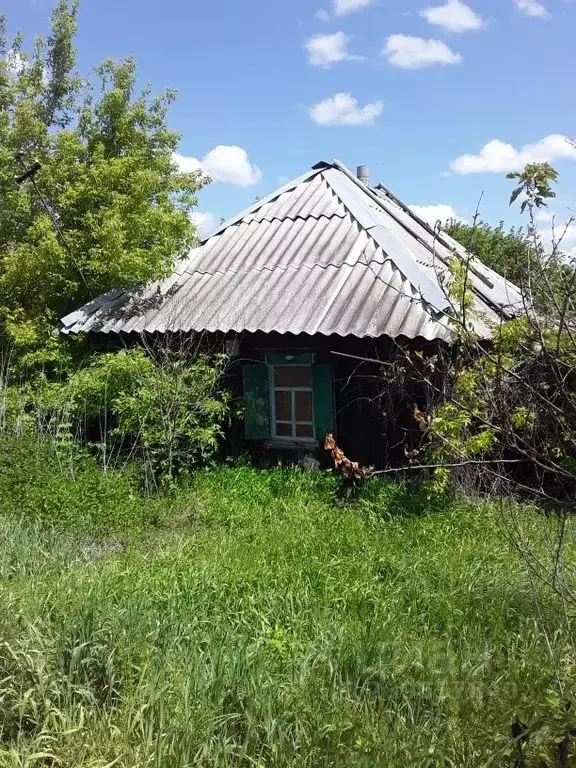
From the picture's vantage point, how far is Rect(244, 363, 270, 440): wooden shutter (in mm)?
9195

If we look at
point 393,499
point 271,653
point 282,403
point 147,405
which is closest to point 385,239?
point 282,403

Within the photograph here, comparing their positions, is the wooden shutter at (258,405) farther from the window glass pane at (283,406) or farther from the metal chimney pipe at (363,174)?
the metal chimney pipe at (363,174)

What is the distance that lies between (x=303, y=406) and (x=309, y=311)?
1446 millimetres

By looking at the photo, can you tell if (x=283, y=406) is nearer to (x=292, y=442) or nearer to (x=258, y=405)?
(x=258, y=405)

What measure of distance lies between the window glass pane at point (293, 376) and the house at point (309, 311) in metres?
0.02

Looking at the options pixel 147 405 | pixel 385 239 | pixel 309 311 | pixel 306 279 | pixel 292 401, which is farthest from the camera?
pixel 292 401

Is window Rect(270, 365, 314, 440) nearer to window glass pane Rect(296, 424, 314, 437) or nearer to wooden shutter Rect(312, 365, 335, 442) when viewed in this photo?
window glass pane Rect(296, 424, 314, 437)

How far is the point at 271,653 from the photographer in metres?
3.71

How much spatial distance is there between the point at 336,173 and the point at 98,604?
358 inches

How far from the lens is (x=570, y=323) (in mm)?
2535

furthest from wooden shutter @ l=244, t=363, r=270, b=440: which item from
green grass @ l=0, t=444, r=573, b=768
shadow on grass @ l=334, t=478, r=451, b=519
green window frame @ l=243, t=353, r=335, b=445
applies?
green grass @ l=0, t=444, r=573, b=768

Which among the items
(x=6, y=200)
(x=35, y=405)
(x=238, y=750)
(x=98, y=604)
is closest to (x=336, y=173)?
(x=6, y=200)

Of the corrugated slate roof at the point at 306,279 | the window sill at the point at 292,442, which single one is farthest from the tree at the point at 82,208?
the window sill at the point at 292,442

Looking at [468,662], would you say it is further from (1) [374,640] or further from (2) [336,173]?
(2) [336,173]
